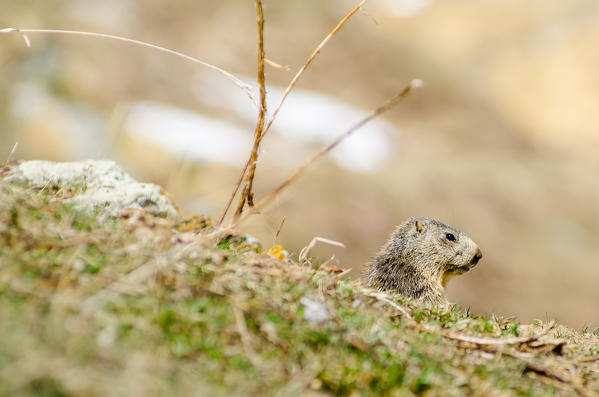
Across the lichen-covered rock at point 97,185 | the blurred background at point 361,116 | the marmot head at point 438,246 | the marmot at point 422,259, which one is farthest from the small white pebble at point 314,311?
the blurred background at point 361,116

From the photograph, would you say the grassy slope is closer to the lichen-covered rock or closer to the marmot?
the lichen-covered rock

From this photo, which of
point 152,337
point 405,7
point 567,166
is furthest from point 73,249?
point 405,7

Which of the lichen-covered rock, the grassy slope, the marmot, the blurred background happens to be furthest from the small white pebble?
the blurred background

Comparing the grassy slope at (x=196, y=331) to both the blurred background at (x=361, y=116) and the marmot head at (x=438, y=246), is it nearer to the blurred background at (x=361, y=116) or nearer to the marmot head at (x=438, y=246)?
the marmot head at (x=438, y=246)

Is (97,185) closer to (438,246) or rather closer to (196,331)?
(196,331)

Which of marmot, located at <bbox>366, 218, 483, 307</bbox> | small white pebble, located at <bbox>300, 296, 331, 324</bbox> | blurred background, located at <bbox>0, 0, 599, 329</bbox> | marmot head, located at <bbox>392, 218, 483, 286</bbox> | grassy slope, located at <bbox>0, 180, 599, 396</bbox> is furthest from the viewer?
blurred background, located at <bbox>0, 0, 599, 329</bbox>

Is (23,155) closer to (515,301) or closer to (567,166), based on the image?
(515,301)
